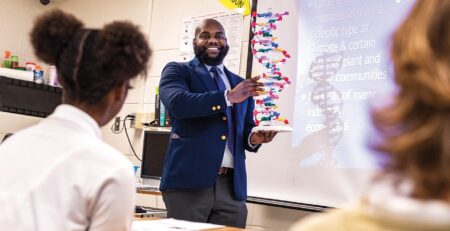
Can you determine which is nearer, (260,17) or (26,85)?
(260,17)

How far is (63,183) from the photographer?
→ 2.92 feet

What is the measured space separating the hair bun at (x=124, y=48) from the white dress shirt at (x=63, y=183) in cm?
17

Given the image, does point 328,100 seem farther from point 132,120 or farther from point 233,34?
point 132,120

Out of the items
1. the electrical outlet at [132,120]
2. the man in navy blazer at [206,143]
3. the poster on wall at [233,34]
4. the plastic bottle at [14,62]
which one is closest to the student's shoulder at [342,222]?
the man in navy blazer at [206,143]

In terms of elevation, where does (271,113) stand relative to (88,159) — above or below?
above

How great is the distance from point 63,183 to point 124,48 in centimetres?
31

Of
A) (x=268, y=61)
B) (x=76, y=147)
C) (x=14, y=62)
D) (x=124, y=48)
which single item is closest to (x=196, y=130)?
(x=268, y=61)

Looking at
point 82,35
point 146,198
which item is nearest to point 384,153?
point 82,35

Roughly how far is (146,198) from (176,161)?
1.62 metres

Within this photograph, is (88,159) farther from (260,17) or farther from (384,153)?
(260,17)

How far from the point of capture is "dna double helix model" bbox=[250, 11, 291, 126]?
2.90 metres

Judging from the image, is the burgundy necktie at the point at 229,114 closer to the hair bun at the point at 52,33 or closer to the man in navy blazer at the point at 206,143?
the man in navy blazer at the point at 206,143

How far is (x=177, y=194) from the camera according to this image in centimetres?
208

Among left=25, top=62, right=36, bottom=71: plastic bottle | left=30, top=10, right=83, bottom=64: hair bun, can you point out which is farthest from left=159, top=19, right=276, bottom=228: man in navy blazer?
left=25, top=62, right=36, bottom=71: plastic bottle
